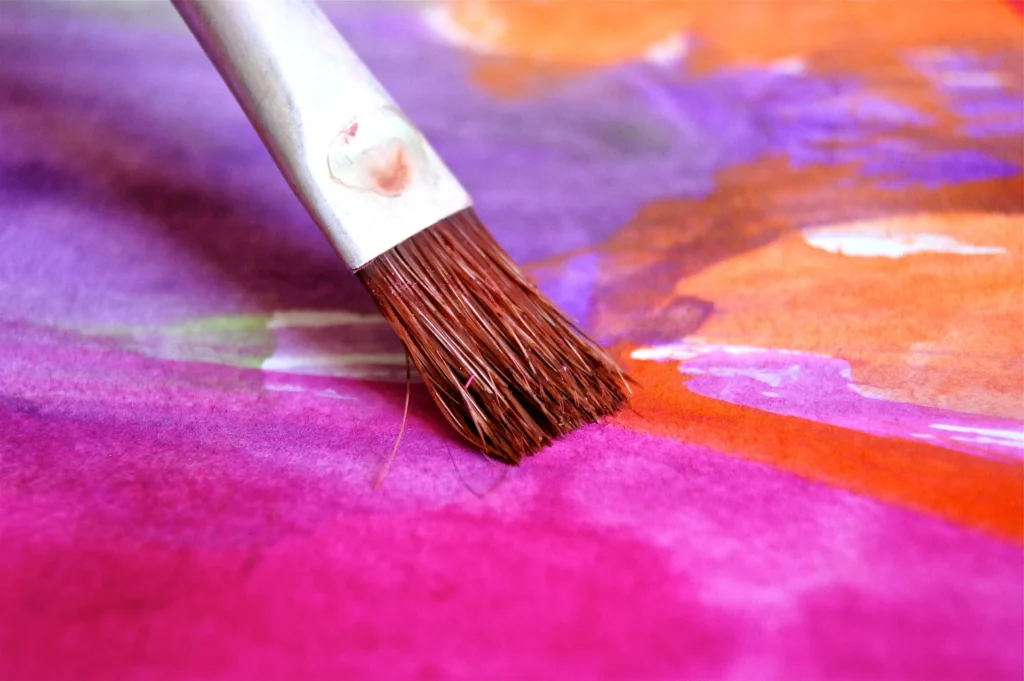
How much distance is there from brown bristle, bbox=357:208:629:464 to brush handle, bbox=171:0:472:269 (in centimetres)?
3

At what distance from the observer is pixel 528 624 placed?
0.66m

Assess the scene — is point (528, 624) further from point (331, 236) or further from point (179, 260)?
point (179, 260)

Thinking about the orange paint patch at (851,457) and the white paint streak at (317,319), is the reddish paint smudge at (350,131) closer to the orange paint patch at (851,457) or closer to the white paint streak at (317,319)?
the white paint streak at (317,319)

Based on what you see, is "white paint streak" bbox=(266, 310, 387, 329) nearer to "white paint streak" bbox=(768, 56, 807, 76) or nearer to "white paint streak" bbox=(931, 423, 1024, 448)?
"white paint streak" bbox=(931, 423, 1024, 448)

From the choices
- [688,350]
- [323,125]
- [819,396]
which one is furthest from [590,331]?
[323,125]

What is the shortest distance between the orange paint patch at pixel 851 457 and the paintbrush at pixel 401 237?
0.06 meters

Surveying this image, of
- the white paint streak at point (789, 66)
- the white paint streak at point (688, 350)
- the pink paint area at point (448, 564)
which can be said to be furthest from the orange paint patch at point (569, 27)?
the pink paint area at point (448, 564)

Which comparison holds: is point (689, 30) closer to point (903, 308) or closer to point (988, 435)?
point (903, 308)

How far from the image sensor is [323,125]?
0.85m

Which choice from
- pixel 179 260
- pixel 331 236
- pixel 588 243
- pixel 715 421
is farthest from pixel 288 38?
pixel 715 421

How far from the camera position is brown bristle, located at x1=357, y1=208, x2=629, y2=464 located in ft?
2.70

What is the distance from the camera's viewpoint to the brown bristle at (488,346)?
82 centimetres

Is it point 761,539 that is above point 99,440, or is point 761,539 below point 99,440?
below

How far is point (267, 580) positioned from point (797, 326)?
2.08 feet
